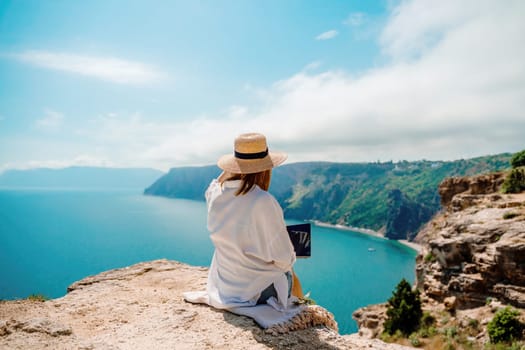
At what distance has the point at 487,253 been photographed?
14.4 metres

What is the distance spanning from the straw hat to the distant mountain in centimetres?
10601

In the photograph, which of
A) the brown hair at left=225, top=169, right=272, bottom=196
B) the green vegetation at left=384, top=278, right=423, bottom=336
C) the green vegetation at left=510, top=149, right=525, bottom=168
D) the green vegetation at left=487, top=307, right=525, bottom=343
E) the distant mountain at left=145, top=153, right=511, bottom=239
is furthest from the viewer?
the distant mountain at left=145, top=153, right=511, bottom=239

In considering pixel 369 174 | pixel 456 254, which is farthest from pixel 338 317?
pixel 369 174

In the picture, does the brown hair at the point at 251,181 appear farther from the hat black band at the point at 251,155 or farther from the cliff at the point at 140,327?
the cliff at the point at 140,327

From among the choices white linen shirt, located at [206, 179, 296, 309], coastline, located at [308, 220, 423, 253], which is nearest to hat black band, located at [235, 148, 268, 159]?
white linen shirt, located at [206, 179, 296, 309]

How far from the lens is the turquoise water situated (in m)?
43.7

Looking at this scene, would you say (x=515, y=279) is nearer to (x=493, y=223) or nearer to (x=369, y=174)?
(x=493, y=223)

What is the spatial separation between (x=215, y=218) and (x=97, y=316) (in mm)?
1908

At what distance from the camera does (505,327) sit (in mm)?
10898

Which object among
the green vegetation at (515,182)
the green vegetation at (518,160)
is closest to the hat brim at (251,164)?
the green vegetation at (515,182)

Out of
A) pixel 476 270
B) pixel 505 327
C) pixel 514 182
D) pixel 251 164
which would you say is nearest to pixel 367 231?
pixel 514 182

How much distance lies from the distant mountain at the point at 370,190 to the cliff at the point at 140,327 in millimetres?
105509

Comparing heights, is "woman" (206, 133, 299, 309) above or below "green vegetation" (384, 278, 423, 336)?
above

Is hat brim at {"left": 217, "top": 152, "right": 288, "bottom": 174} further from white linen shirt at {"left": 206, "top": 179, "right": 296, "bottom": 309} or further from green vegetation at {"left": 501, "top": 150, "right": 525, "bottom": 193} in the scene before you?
green vegetation at {"left": 501, "top": 150, "right": 525, "bottom": 193}
